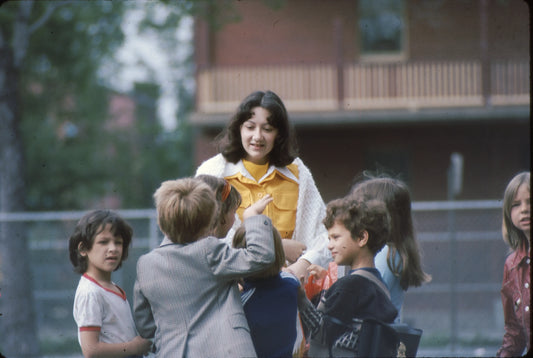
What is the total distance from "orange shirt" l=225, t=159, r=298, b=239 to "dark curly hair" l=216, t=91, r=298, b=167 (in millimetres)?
70

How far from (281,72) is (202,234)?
9519mm

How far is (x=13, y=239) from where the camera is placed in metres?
7.14

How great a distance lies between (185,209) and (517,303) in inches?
63.9

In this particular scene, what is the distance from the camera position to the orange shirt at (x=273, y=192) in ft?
10.4

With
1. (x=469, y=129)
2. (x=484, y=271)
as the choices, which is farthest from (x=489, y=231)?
(x=469, y=129)

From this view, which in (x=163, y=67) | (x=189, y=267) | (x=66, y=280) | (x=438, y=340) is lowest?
(x=438, y=340)

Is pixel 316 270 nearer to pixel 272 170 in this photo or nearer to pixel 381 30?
pixel 272 170

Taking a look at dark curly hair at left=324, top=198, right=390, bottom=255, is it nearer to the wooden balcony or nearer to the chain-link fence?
the chain-link fence

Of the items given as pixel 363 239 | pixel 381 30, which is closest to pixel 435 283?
pixel 363 239

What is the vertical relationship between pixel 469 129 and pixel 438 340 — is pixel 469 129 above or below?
above

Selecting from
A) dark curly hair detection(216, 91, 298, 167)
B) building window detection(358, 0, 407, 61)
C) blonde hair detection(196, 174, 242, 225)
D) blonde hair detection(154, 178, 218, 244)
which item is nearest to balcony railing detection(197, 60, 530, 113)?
building window detection(358, 0, 407, 61)

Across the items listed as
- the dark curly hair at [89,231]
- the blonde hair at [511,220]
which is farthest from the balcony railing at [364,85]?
the dark curly hair at [89,231]

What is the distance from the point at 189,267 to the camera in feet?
8.35

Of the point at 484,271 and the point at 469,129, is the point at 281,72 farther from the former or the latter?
the point at 484,271
